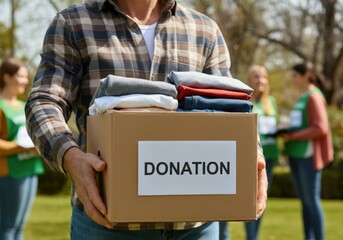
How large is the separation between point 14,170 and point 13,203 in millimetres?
264

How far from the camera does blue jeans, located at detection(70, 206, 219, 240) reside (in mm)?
2395

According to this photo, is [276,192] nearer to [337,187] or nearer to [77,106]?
[337,187]

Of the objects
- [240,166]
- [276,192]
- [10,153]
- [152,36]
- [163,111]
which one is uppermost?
[152,36]

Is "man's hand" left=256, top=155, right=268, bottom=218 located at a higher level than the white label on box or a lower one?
lower

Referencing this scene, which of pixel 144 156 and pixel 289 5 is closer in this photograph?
pixel 144 156

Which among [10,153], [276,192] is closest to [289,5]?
[276,192]

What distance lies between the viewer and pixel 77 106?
2588mm

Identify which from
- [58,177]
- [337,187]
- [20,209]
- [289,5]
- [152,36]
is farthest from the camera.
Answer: [289,5]

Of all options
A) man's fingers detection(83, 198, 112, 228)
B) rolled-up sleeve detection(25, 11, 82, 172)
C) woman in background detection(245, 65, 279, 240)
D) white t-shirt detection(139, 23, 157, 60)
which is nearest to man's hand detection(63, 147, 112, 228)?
man's fingers detection(83, 198, 112, 228)

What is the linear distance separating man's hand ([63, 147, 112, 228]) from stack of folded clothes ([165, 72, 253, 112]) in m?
0.28

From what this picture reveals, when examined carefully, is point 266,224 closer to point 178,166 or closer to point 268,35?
point 178,166

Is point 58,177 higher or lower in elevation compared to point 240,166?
lower

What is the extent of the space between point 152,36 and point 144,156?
68 cm

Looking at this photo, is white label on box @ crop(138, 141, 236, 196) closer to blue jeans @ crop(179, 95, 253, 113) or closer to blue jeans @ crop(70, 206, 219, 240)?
blue jeans @ crop(179, 95, 253, 113)
